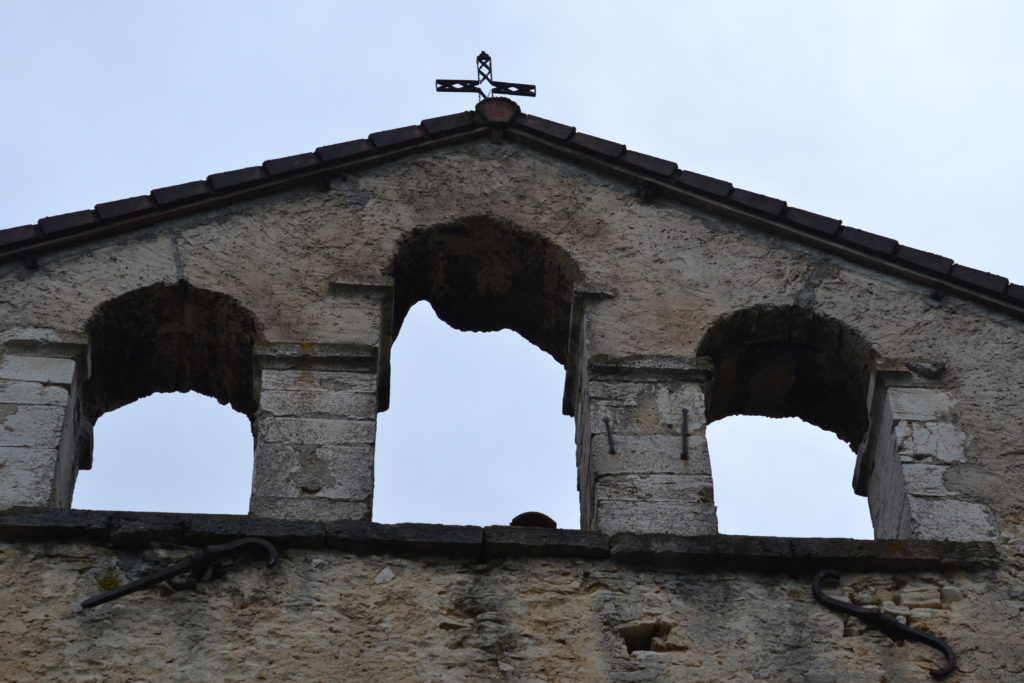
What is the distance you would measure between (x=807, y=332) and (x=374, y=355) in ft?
6.80

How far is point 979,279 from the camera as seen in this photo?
9.04 m

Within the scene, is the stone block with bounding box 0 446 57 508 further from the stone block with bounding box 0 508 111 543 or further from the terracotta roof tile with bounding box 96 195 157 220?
the terracotta roof tile with bounding box 96 195 157 220

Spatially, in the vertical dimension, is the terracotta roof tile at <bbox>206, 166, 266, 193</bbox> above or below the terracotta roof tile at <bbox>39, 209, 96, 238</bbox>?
above

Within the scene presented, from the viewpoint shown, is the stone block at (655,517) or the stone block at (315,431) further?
the stone block at (315,431)

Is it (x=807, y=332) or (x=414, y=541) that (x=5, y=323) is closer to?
(x=414, y=541)

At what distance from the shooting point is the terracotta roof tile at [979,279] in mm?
9016

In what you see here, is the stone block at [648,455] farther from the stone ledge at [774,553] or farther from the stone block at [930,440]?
the stone block at [930,440]

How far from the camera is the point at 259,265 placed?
888 centimetres

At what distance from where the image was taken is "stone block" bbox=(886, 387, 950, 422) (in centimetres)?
834

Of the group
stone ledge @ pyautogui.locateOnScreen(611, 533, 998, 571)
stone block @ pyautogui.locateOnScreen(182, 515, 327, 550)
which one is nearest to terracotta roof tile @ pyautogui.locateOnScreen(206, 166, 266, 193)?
stone block @ pyautogui.locateOnScreen(182, 515, 327, 550)

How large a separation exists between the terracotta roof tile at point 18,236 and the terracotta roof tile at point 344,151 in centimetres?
148

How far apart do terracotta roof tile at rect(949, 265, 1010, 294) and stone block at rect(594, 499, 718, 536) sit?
2.09 metres

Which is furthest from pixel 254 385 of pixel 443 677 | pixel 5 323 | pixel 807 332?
pixel 807 332

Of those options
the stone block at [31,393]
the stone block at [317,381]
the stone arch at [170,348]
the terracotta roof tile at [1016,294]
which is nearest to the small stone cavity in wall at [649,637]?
the stone block at [317,381]
